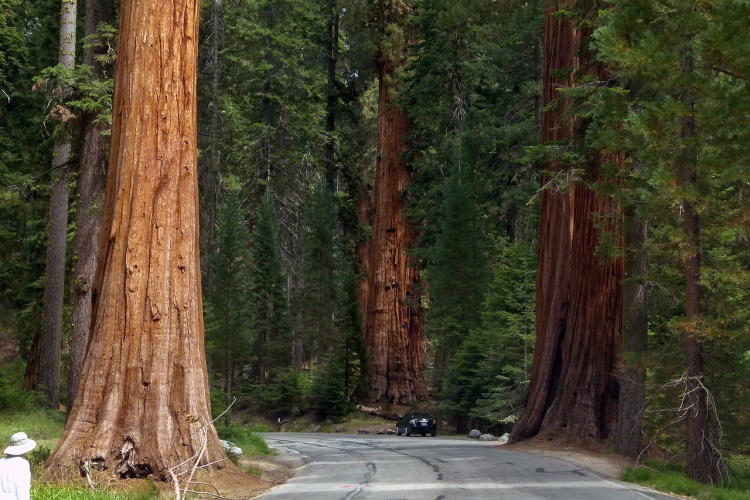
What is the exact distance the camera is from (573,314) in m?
22.2

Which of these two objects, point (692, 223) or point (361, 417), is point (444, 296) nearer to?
point (361, 417)

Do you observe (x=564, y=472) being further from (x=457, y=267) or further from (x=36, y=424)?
(x=457, y=267)

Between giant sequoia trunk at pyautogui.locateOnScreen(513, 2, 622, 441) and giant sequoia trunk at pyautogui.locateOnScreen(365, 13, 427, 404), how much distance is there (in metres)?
18.4

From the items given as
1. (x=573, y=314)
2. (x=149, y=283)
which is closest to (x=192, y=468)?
(x=149, y=283)

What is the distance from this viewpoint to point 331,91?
165ft

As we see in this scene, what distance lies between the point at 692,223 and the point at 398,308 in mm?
27599

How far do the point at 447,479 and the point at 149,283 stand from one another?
571cm

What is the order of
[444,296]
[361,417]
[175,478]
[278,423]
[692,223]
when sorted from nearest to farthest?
1. [175,478]
2. [692,223]
3. [444,296]
4. [361,417]
5. [278,423]

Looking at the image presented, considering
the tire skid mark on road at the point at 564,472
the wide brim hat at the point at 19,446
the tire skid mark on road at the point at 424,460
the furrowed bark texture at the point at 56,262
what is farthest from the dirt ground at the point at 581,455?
the furrowed bark texture at the point at 56,262

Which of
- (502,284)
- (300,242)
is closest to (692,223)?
(502,284)

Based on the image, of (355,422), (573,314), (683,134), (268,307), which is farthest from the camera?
(268,307)

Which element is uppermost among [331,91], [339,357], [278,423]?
[331,91]

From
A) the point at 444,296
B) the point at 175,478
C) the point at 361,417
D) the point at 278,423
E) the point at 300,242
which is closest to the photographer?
the point at 175,478

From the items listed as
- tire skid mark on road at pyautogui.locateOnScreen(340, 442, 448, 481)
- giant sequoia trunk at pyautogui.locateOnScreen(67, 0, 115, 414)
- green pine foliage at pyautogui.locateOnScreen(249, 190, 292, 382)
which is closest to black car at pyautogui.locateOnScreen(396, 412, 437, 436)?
tire skid mark on road at pyautogui.locateOnScreen(340, 442, 448, 481)
